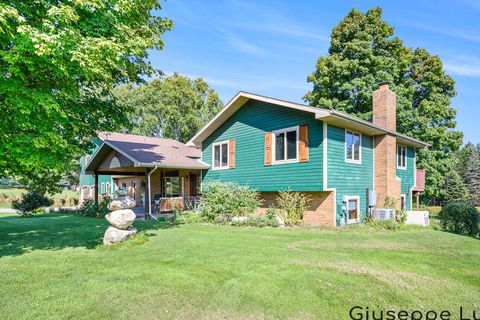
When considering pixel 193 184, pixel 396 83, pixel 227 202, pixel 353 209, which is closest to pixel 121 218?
pixel 227 202

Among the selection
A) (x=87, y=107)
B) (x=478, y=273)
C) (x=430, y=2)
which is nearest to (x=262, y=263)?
(x=478, y=273)

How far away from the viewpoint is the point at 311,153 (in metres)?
12.1

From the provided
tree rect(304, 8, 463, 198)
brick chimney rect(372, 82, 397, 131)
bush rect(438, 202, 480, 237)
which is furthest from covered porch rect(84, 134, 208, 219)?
tree rect(304, 8, 463, 198)

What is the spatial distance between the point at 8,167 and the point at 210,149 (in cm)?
1059

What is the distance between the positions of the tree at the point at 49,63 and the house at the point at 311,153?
6525 millimetres

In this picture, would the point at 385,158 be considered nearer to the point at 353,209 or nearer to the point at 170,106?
the point at 353,209

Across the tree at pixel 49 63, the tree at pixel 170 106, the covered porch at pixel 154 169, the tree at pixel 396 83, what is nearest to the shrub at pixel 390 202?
the tree at pixel 396 83

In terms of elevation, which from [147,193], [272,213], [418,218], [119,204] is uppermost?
[119,204]

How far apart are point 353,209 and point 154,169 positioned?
9.54 m

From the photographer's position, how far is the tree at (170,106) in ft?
102

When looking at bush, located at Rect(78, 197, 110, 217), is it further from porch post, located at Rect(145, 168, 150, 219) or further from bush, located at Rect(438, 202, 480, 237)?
bush, located at Rect(438, 202, 480, 237)

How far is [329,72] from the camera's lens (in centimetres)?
2345

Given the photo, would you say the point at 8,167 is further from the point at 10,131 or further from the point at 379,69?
the point at 379,69

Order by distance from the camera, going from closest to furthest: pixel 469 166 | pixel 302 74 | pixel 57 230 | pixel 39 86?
pixel 39 86, pixel 57 230, pixel 302 74, pixel 469 166
